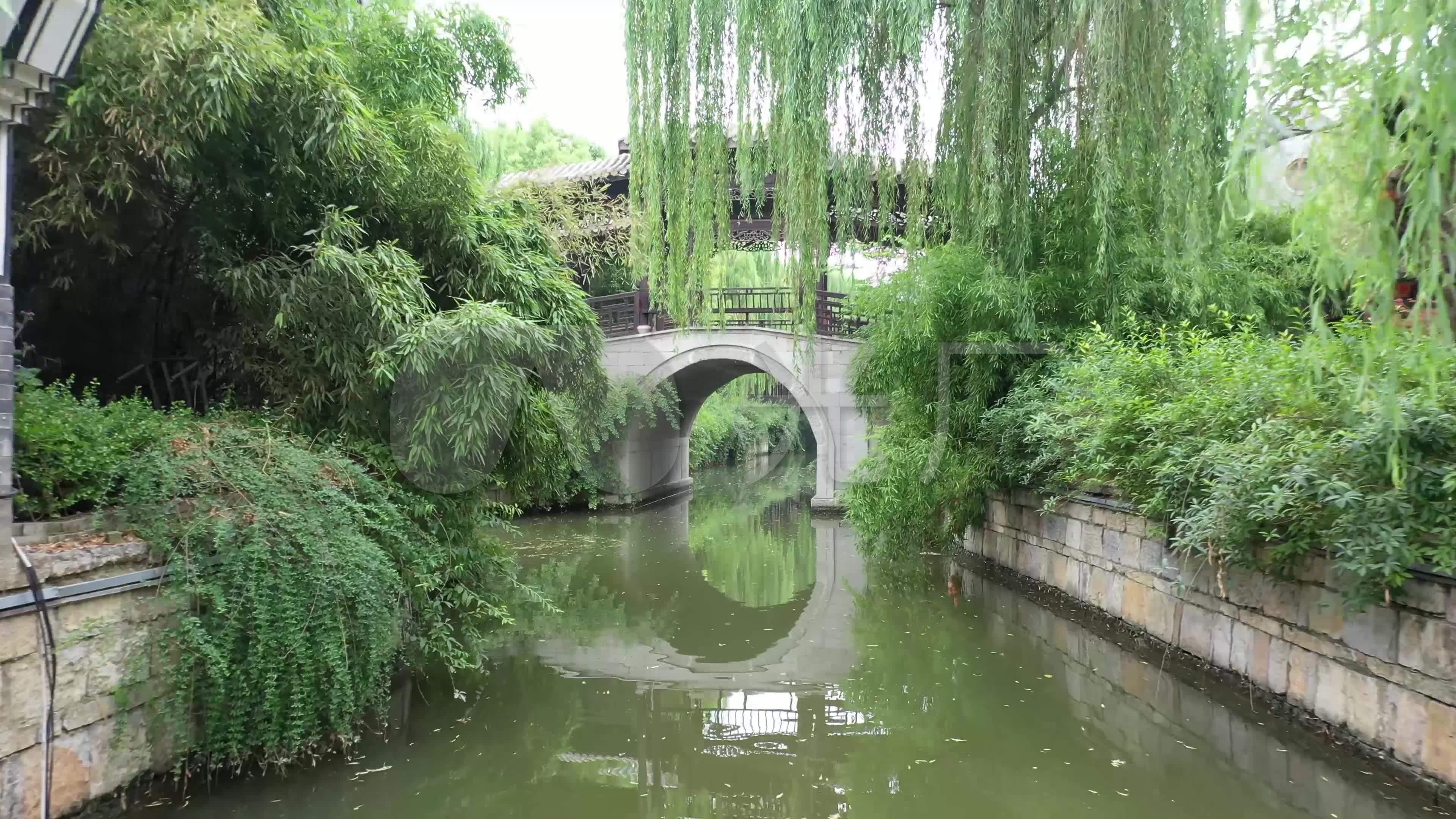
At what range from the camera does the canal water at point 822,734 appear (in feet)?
10.2

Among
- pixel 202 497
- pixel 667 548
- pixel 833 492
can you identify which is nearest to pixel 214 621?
pixel 202 497

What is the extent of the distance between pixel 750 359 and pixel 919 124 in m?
8.10

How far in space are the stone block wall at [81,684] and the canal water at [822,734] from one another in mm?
261

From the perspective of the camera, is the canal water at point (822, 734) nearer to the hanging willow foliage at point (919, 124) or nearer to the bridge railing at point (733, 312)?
the hanging willow foliage at point (919, 124)

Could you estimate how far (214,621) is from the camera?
9.50ft

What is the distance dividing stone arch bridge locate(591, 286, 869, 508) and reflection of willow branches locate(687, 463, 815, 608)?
1184 millimetres

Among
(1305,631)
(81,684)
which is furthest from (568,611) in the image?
(1305,631)

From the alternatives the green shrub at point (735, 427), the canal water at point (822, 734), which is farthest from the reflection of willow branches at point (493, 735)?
the green shrub at point (735, 427)

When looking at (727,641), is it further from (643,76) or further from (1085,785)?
(643,76)

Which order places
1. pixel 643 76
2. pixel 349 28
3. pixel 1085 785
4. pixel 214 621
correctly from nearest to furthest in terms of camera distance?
pixel 214 621
pixel 1085 785
pixel 349 28
pixel 643 76

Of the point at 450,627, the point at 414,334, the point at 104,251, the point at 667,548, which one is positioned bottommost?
the point at 667,548

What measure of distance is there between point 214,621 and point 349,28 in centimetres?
402

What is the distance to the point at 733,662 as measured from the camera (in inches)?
197

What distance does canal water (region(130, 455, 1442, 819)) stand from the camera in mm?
3102
